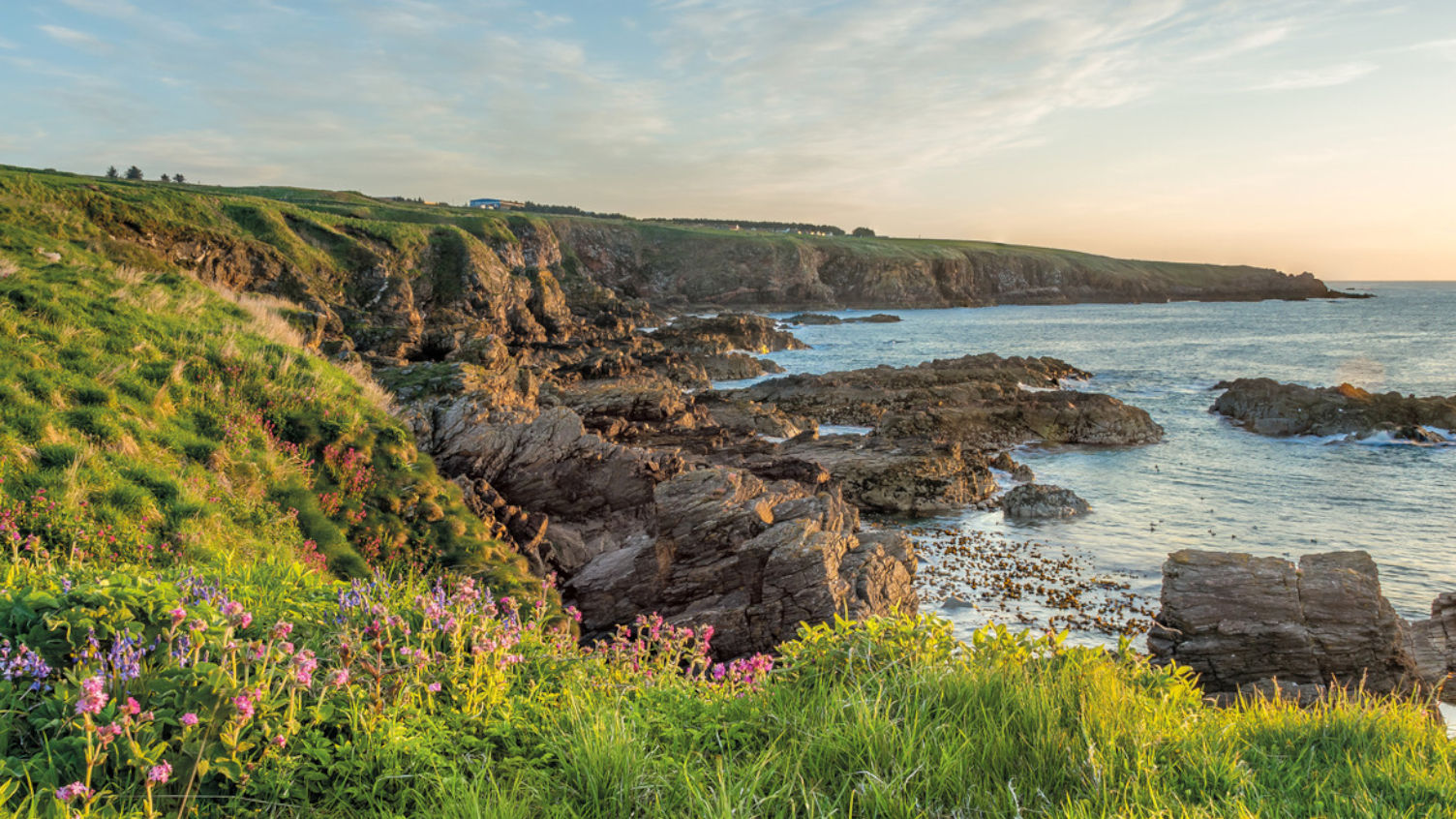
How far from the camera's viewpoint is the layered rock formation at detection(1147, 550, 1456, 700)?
10.4 meters

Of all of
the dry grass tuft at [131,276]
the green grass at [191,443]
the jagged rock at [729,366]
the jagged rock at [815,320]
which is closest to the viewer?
the green grass at [191,443]

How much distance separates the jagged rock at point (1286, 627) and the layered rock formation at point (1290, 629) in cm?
1

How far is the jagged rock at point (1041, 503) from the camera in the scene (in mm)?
19766

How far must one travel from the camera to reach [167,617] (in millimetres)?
3551

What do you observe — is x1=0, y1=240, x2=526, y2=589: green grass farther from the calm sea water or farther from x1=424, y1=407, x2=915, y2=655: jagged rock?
the calm sea water

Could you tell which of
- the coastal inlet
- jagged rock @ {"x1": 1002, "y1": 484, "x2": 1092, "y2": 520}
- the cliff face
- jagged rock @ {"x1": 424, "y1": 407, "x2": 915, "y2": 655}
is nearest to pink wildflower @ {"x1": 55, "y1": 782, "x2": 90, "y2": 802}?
jagged rock @ {"x1": 424, "y1": 407, "x2": 915, "y2": 655}

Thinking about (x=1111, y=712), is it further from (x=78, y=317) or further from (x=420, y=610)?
(x=78, y=317)

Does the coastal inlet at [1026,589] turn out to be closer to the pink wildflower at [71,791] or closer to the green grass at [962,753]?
the green grass at [962,753]

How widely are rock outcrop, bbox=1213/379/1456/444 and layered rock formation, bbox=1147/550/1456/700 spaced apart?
898 inches

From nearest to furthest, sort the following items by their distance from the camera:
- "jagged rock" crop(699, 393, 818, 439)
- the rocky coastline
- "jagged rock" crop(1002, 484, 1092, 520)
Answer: the rocky coastline < "jagged rock" crop(1002, 484, 1092, 520) < "jagged rock" crop(699, 393, 818, 439)

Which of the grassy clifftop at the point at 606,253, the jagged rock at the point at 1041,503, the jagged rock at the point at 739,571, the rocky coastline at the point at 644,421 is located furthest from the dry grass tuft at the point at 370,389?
the jagged rock at the point at 1041,503

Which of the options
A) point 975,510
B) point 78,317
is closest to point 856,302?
point 975,510

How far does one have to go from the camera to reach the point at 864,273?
472ft

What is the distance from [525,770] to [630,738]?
19.2 inches
